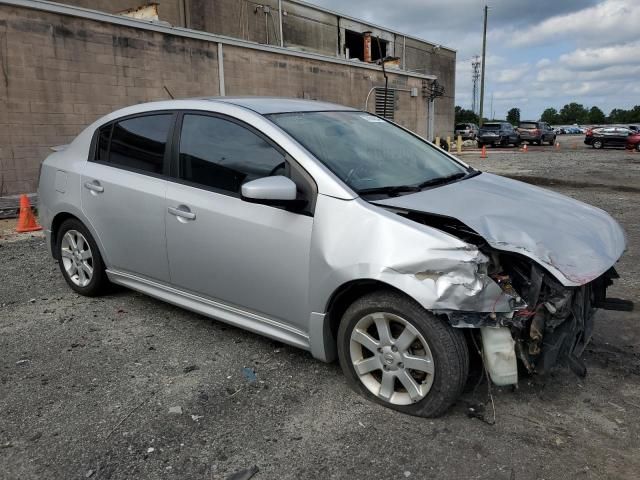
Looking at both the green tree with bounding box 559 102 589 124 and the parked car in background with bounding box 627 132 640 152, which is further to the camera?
the green tree with bounding box 559 102 589 124

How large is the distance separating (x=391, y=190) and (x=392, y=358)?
0.97 meters

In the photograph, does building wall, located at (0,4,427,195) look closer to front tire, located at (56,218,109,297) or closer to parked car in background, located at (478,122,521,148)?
front tire, located at (56,218,109,297)

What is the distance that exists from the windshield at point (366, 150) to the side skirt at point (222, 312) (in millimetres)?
965

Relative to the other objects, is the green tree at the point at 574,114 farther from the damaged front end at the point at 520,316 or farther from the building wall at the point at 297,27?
the damaged front end at the point at 520,316

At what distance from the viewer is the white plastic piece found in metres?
2.64

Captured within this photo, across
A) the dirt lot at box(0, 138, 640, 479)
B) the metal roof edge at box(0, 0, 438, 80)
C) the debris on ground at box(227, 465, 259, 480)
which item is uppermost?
the metal roof edge at box(0, 0, 438, 80)

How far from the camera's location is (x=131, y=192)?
3.88m

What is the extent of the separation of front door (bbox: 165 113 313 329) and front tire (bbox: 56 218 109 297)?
1061mm

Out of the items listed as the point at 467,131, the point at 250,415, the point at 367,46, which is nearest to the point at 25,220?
the point at 250,415

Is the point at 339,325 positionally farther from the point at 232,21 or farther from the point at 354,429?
the point at 232,21

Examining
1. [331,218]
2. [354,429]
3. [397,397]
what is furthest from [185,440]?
[331,218]

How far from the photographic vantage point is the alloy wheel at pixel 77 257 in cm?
450

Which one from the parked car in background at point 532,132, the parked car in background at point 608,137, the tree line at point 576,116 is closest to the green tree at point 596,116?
the tree line at point 576,116

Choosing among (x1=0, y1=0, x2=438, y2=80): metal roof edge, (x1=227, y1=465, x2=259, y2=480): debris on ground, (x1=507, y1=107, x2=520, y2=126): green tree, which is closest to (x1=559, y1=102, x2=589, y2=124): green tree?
(x1=507, y1=107, x2=520, y2=126): green tree
